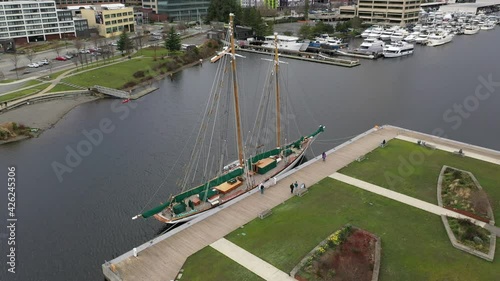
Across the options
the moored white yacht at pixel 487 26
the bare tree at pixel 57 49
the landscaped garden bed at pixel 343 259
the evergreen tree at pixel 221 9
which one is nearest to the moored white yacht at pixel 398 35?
the moored white yacht at pixel 487 26

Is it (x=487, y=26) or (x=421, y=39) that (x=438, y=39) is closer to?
(x=421, y=39)

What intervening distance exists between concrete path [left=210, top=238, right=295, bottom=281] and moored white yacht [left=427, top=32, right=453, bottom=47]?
102 meters

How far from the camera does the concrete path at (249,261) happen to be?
80.6 feet

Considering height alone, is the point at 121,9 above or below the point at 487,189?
above

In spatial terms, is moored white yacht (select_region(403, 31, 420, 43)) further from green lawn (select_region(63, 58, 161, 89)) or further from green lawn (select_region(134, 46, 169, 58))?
green lawn (select_region(63, 58, 161, 89))

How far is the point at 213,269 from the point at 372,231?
11.6m

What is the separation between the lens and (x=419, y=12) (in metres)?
150

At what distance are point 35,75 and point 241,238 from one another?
6382 cm

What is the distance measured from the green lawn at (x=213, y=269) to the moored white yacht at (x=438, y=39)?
341ft

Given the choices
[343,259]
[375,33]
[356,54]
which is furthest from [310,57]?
[343,259]

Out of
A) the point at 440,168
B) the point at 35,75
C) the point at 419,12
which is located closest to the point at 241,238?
the point at 440,168

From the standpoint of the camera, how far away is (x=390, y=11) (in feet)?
462

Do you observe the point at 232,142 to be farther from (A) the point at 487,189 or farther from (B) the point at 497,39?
(B) the point at 497,39

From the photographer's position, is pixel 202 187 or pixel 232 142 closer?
pixel 202 187
